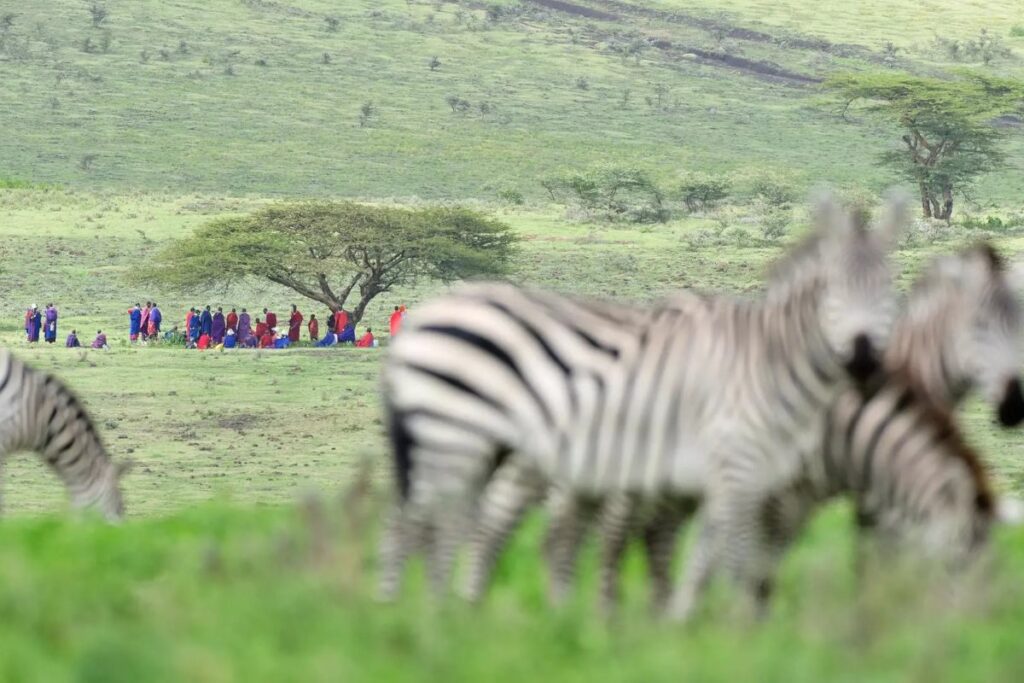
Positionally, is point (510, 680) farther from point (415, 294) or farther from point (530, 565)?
point (415, 294)

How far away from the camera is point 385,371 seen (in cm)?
614

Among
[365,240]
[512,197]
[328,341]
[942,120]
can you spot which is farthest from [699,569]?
[512,197]

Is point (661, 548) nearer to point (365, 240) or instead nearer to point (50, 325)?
point (50, 325)

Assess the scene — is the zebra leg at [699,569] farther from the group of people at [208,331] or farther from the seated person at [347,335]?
the seated person at [347,335]

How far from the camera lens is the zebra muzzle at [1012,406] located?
6336 mm

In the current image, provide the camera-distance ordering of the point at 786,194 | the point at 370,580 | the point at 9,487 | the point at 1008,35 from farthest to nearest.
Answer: the point at 1008,35 → the point at 786,194 → the point at 9,487 → the point at 370,580

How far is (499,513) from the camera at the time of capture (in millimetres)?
6137

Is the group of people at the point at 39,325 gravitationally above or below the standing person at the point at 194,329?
below

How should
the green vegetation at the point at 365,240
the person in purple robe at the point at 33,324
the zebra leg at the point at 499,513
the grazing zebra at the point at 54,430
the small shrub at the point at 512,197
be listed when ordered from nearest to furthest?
the green vegetation at the point at 365,240
the zebra leg at the point at 499,513
the grazing zebra at the point at 54,430
the person in purple robe at the point at 33,324
the small shrub at the point at 512,197

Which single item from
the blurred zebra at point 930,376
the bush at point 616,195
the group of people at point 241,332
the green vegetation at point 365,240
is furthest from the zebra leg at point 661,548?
the bush at point 616,195

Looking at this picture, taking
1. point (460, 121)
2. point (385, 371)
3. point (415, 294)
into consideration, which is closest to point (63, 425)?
point (385, 371)

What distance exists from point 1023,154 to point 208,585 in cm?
5701

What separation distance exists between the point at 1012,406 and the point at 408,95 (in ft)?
188

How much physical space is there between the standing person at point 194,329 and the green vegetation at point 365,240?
789mm
